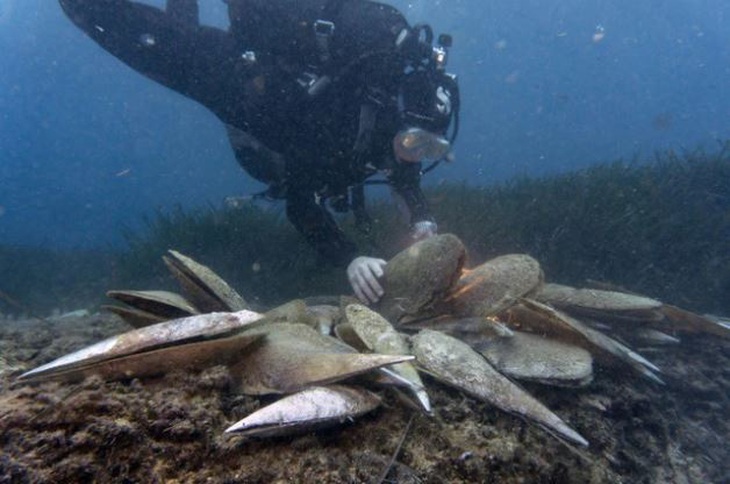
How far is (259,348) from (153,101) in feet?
214

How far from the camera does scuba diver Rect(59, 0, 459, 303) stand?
473 cm

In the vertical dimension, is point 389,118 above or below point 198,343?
above

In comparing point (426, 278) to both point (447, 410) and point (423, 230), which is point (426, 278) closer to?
point (447, 410)

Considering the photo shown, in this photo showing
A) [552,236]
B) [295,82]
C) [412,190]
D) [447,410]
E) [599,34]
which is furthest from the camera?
[599,34]

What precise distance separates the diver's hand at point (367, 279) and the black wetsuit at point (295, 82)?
105 centimetres

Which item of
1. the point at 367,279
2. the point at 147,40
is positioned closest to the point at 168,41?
the point at 147,40

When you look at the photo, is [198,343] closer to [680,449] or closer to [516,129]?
[680,449]

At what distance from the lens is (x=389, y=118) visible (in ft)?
15.4

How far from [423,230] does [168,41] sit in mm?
4391

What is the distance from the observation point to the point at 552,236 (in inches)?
232

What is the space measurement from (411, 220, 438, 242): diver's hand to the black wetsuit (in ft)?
0.40

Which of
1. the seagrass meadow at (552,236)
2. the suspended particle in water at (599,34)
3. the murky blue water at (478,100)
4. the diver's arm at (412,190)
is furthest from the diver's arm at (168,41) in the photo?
the suspended particle in water at (599,34)

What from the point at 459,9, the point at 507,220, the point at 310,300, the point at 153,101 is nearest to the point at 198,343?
the point at 310,300

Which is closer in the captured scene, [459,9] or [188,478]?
[188,478]
